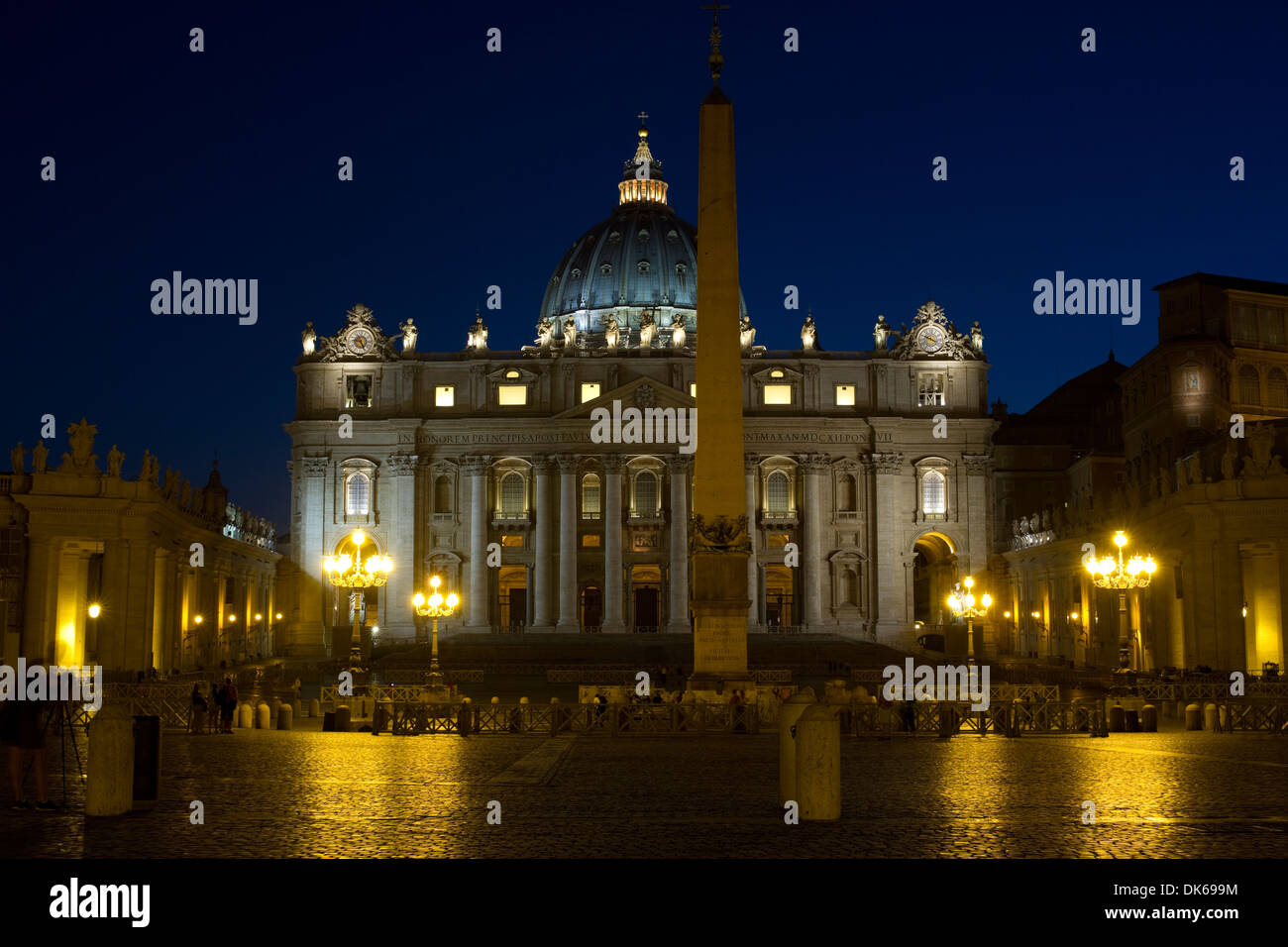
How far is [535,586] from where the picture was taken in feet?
272

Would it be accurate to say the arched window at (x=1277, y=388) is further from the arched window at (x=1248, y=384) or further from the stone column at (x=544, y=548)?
the stone column at (x=544, y=548)

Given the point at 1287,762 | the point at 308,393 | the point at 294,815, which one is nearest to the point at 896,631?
the point at 308,393

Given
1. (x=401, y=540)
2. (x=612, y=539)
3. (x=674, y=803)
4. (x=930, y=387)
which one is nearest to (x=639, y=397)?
(x=612, y=539)

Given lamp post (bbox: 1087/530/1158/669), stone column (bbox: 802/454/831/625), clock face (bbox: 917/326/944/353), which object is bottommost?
lamp post (bbox: 1087/530/1158/669)

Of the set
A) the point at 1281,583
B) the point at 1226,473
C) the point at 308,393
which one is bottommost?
the point at 1281,583

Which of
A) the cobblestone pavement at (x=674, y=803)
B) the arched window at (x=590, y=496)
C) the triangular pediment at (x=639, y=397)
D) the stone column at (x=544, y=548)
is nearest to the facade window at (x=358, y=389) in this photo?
the stone column at (x=544, y=548)

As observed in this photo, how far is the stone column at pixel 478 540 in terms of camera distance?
8175 cm

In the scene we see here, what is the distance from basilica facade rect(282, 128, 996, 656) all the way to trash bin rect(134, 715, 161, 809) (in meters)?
64.8

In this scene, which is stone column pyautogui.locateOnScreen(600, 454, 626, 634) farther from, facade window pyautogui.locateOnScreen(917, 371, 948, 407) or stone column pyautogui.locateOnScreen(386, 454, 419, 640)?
facade window pyautogui.locateOnScreen(917, 371, 948, 407)

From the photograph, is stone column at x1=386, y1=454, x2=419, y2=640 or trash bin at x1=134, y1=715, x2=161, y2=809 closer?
trash bin at x1=134, y1=715, x2=161, y2=809

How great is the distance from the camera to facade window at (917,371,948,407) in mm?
84438

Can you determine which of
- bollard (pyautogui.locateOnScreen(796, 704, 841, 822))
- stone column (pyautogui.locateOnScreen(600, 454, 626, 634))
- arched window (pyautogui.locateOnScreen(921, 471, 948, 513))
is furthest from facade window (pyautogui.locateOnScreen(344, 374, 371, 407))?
bollard (pyautogui.locateOnScreen(796, 704, 841, 822))

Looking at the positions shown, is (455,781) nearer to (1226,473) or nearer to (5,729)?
(5,729)

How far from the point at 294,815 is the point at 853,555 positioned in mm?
69045
